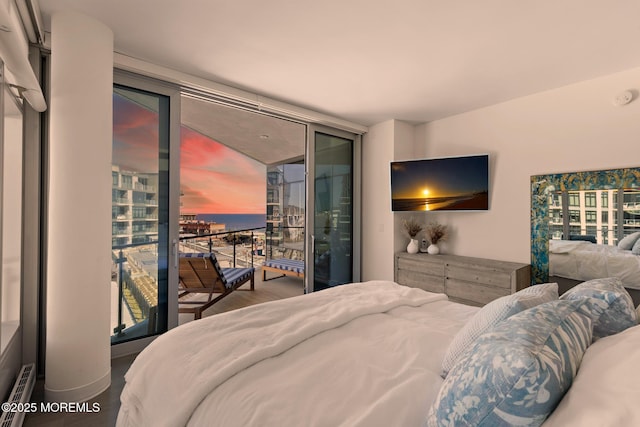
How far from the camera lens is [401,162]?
399 centimetres

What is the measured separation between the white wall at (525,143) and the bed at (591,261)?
0.95ft

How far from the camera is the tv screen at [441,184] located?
11.6 feet

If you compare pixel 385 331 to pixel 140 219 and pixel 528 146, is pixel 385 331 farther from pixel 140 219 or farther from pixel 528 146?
pixel 528 146

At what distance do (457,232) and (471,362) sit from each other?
3.36m

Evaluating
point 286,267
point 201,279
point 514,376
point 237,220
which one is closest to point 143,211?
point 201,279

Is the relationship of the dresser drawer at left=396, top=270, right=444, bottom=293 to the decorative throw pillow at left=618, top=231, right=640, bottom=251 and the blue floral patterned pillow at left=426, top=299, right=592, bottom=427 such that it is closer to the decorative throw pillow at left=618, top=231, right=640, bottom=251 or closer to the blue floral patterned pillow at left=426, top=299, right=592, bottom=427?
the decorative throw pillow at left=618, top=231, right=640, bottom=251

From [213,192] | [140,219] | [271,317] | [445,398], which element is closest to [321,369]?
[445,398]

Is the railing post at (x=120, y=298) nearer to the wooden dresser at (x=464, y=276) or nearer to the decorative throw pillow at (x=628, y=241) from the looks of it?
the wooden dresser at (x=464, y=276)

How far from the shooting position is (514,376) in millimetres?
694

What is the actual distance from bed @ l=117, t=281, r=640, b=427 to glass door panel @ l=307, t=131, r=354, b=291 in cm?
240

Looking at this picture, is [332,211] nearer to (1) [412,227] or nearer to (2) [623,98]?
(1) [412,227]

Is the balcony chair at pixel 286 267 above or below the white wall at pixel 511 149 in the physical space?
below

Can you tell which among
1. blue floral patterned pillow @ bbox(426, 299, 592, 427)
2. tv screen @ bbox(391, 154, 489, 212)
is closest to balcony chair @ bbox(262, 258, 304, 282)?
tv screen @ bbox(391, 154, 489, 212)

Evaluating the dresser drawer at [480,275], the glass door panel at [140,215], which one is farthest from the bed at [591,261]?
the glass door panel at [140,215]
